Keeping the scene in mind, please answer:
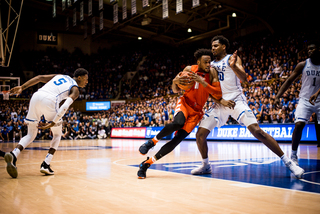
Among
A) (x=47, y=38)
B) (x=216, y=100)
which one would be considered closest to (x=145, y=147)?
(x=216, y=100)

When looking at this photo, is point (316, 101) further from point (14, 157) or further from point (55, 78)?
point (14, 157)

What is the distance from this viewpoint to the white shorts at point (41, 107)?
4.60m

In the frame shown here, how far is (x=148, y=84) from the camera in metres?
28.2

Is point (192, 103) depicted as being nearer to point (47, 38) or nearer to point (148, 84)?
point (148, 84)

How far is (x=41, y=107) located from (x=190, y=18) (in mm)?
20862

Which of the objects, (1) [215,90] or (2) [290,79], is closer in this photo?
(1) [215,90]

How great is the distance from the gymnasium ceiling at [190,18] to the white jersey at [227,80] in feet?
44.9

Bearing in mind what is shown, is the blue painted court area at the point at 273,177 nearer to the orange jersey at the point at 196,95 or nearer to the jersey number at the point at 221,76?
the orange jersey at the point at 196,95

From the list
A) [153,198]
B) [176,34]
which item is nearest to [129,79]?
[176,34]

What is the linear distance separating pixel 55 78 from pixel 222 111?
2.69m

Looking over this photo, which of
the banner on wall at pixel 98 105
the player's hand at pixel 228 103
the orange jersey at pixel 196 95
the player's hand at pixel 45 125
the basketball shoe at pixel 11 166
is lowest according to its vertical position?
the basketball shoe at pixel 11 166

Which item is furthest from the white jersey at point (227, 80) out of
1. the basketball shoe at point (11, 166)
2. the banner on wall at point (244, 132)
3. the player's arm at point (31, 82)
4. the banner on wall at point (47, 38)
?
the banner on wall at point (47, 38)

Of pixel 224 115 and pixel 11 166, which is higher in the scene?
pixel 224 115

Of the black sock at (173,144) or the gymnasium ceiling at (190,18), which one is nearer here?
the black sock at (173,144)
